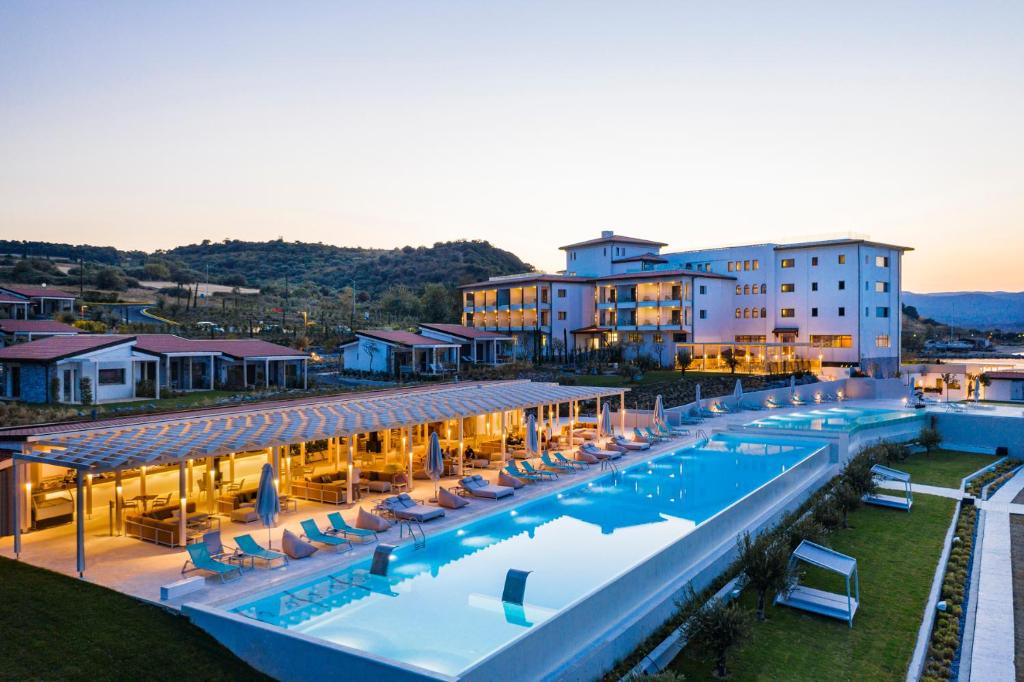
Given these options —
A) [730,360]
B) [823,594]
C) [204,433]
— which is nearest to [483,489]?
[204,433]

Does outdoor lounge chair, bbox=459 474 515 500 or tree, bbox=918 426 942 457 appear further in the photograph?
tree, bbox=918 426 942 457

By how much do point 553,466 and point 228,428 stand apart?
33.5 ft

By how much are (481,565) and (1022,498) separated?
60.5 ft

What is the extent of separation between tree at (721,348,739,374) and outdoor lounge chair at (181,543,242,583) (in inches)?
1582

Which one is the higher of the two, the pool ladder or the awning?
the awning

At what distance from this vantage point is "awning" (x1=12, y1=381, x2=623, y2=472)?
11289 millimetres

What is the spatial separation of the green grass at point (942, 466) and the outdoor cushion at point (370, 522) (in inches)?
762

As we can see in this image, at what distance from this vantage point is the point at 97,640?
8.70 m

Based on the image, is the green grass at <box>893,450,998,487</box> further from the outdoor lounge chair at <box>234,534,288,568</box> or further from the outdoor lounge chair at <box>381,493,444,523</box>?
the outdoor lounge chair at <box>234,534,288,568</box>

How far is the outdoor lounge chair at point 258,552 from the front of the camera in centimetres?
1155

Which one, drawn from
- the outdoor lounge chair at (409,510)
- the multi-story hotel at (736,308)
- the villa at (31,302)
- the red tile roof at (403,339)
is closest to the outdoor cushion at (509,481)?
the outdoor lounge chair at (409,510)

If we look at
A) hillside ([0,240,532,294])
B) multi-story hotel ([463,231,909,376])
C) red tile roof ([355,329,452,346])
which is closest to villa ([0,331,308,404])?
red tile roof ([355,329,452,346])

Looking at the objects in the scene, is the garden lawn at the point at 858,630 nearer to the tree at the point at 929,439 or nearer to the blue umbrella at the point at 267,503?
the blue umbrella at the point at 267,503

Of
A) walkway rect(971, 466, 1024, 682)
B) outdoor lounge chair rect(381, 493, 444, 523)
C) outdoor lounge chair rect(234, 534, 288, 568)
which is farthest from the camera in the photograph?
outdoor lounge chair rect(381, 493, 444, 523)
